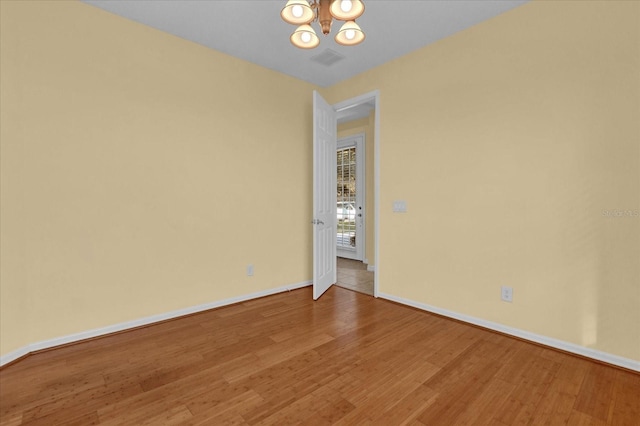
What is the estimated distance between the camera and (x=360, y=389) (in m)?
1.80

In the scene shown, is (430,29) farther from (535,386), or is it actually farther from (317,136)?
(535,386)

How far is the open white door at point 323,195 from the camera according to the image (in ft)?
11.4

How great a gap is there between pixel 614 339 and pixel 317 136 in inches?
122

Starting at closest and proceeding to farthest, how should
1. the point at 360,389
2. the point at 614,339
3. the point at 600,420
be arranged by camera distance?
the point at 600,420
the point at 360,389
the point at 614,339

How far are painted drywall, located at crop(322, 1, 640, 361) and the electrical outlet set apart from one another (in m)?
0.03

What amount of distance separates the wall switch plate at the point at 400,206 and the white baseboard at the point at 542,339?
998 millimetres

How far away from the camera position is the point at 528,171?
97.0 inches

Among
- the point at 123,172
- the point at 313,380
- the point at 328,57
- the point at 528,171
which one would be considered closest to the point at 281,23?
the point at 328,57

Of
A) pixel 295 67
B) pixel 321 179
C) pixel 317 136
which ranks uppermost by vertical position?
pixel 295 67

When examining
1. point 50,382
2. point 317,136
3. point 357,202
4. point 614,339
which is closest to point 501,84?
point 317,136

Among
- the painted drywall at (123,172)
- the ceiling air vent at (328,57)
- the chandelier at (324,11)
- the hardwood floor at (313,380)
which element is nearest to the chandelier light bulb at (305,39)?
the chandelier at (324,11)

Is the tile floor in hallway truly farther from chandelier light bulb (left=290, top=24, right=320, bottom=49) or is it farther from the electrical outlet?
chandelier light bulb (left=290, top=24, right=320, bottom=49)

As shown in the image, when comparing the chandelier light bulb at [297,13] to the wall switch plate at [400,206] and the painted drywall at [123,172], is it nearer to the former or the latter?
the painted drywall at [123,172]

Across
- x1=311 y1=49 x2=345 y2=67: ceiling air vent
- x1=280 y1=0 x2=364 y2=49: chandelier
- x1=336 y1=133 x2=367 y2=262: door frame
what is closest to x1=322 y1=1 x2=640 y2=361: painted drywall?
x1=311 y1=49 x2=345 y2=67: ceiling air vent
